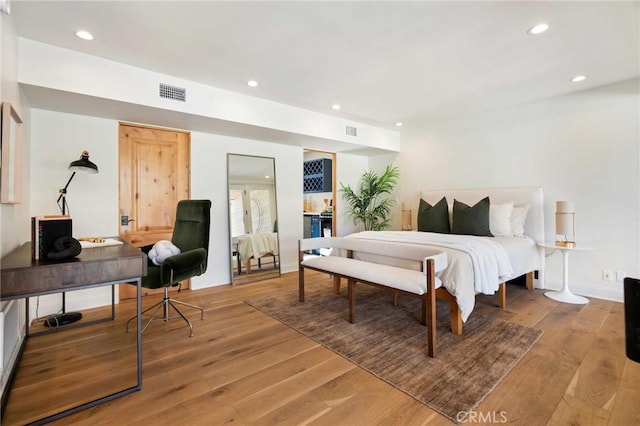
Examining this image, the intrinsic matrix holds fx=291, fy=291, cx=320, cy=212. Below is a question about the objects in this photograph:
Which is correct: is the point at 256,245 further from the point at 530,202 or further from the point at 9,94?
the point at 530,202

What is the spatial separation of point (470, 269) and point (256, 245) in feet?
9.89

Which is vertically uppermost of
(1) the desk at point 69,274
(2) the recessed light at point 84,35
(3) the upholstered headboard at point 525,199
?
(2) the recessed light at point 84,35

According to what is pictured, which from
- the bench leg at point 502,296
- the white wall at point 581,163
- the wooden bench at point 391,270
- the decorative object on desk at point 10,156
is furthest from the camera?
the white wall at point 581,163

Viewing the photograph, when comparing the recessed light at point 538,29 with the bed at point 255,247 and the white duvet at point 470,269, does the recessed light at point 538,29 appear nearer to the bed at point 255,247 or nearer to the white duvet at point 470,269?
the white duvet at point 470,269

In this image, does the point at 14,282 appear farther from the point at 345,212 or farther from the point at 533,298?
the point at 345,212

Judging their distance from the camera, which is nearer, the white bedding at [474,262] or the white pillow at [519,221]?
the white bedding at [474,262]

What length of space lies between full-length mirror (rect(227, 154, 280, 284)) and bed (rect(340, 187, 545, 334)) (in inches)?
60.7

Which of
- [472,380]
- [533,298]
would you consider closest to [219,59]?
[472,380]

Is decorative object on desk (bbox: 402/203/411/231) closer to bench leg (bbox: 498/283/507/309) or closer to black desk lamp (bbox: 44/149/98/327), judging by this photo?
bench leg (bbox: 498/283/507/309)

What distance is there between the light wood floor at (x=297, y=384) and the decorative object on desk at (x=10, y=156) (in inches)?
47.9

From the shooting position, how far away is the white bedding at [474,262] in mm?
2406

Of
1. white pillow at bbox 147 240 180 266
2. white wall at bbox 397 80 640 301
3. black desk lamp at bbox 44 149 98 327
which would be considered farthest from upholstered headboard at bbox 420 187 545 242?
black desk lamp at bbox 44 149 98 327

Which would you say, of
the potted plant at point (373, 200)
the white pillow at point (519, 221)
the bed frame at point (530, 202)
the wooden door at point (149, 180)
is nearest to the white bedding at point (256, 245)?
the wooden door at point (149, 180)

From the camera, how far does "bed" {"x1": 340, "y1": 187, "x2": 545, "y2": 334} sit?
2.44m
